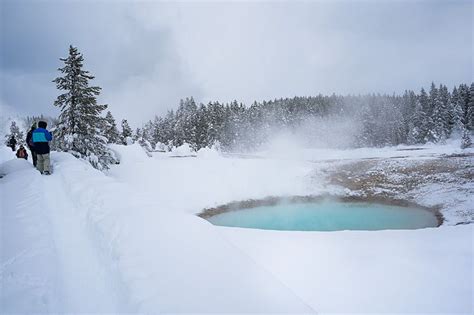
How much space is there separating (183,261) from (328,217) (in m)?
20.6

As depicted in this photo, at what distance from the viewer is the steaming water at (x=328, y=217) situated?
65.8 ft

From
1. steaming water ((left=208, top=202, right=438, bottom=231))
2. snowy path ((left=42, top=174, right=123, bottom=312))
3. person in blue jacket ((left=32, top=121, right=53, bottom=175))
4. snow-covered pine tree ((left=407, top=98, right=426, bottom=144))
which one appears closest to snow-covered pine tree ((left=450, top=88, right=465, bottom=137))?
snow-covered pine tree ((left=407, top=98, right=426, bottom=144))

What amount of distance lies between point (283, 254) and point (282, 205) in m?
19.3

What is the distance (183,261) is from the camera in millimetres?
3930

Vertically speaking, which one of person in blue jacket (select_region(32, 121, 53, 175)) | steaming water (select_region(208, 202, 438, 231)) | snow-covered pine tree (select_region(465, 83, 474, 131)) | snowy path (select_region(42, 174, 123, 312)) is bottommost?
steaming water (select_region(208, 202, 438, 231))

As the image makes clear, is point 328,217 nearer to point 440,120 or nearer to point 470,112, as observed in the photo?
point 440,120

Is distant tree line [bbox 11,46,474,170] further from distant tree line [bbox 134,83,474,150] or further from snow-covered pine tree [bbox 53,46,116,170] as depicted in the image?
snow-covered pine tree [bbox 53,46,116,170]

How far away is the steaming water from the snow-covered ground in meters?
10.6

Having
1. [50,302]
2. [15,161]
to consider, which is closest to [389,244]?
[50,302]

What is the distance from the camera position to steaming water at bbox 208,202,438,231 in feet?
65.8

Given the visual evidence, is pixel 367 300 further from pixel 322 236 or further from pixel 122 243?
pixel 122 243

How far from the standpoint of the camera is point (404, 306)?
5695 millimetres

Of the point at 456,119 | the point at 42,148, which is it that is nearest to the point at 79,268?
the point at 42,148

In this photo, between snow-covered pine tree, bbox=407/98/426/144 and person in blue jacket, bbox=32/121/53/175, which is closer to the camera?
person in blue jacket, bbox=32/121/53/175
